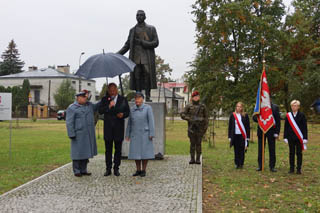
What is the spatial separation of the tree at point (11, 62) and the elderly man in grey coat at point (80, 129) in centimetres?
8635

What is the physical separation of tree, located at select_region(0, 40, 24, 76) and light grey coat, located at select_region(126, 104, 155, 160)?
86746 millimetres

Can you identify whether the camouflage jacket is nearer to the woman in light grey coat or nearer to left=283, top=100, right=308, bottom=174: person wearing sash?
the woman in light grey coat

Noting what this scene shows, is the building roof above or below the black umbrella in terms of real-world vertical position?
above

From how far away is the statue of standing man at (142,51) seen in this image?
10.2m

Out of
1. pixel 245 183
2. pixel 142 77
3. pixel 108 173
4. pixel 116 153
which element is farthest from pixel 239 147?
pixel 108 173

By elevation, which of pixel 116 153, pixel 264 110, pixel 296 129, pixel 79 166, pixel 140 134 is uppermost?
pixel 264 110

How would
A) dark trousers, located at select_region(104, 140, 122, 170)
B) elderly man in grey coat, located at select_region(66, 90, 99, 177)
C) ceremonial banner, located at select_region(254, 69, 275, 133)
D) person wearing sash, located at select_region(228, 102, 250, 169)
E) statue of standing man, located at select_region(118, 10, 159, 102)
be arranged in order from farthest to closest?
statue of standing man, located at select_region(118, 10, 159, 102) → person wearing sash, located at select_region(228, 102, 250, 169) → ceremonial banner, located at select_region(254, 69, 275, 133) → dark trousers, located at select_region(104, 140, 122, 170) → elderly man in grey coat, located at select_region(66, 90, 99, 177)

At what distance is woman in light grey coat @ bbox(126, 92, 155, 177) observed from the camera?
796 centimetres

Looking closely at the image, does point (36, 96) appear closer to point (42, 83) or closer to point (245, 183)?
point (42, 83)

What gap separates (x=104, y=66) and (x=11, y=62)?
88.2 metres

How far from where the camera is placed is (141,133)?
802 cm

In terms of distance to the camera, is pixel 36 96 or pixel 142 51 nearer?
pixel 142 51

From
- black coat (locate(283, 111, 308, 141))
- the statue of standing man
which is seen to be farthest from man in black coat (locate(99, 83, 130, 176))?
black coat (locate(283, 111, 308, 141))

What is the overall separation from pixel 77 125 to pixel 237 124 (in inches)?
162
